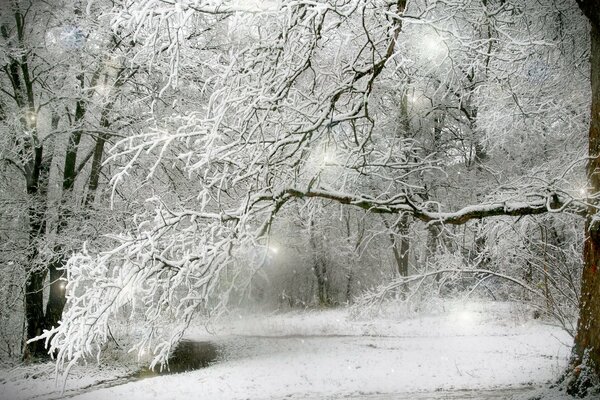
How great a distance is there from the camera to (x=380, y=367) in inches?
452

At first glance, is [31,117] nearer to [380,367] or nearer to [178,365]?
[178,365]

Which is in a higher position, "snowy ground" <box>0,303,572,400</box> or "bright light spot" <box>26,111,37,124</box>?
"bright light spot" <box>26,111,37,124</box>

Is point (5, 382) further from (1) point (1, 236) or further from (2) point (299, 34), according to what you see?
(2) point (299, 34)

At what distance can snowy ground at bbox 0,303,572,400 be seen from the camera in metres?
9.46

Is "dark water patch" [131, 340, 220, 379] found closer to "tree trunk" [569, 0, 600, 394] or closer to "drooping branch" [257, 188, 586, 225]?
"drooping branch" [257, 188, 586, 225]

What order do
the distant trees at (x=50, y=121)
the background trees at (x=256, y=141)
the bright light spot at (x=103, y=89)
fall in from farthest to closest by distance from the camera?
1. the bright light spot at (x=103, y=89)
2. the distant trees at (x=50, y=121)
3. the background trees at (x=256, y=141)

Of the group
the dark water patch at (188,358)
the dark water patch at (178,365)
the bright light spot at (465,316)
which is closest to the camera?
the dark water patch at (178,365)

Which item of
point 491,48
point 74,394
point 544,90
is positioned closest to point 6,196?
point 74,394

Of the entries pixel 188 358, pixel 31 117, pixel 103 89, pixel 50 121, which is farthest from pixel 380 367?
pixel 50 121

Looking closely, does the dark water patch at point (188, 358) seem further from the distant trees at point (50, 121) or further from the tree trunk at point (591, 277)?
the tree trunk at point (591, 277)

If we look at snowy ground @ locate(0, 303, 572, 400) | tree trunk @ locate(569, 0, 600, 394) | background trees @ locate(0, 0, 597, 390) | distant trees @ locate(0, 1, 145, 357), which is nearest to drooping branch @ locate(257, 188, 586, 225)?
background trees @ locate(0, 0, 597, 390)

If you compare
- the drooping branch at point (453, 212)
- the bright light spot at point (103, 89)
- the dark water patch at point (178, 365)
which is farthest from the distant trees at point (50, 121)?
the drooping branch at point (453, 212)

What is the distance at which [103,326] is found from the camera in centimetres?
375

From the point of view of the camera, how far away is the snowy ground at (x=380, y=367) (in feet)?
31.0
